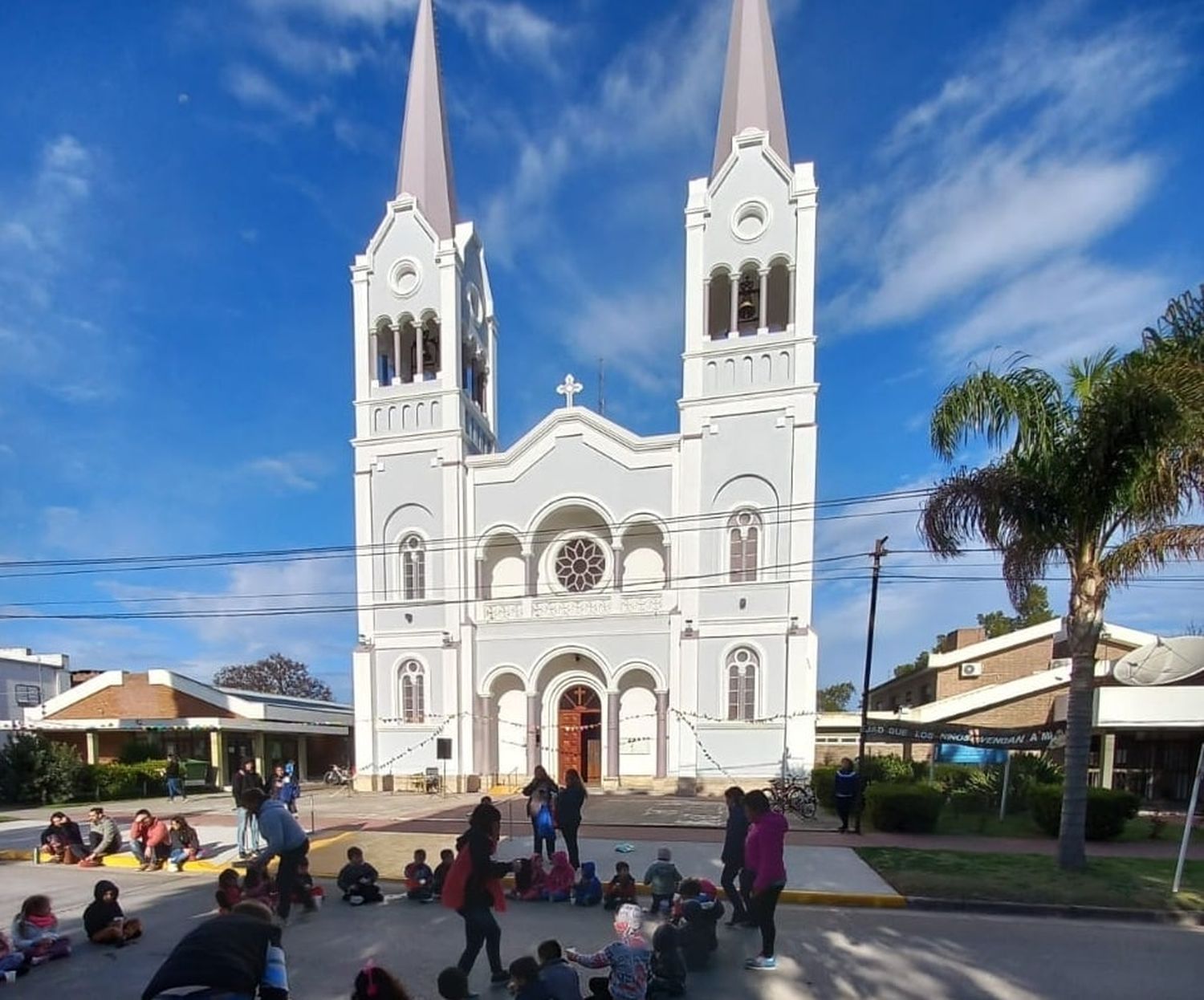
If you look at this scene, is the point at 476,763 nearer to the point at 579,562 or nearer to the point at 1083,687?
the point at 579,562

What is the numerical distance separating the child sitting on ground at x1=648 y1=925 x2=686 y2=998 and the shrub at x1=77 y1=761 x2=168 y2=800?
23.6m

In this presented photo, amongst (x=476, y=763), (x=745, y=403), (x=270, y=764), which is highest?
(x=745, y=403)

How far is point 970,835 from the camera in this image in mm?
12820

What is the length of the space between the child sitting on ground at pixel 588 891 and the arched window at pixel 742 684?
12958mm

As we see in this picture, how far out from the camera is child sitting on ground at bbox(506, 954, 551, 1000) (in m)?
4.59

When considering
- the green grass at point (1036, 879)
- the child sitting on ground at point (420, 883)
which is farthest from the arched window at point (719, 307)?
the child sitting on ground at point (420, 883)

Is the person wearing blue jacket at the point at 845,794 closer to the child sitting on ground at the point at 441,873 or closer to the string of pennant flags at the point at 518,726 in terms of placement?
the string of pennant flags at the point at 518,726

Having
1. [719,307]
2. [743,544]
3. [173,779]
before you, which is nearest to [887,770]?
[743,544]

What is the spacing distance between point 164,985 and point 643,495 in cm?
1978

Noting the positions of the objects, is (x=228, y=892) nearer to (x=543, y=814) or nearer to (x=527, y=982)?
(x=527, y=982)

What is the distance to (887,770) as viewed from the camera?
61.5ft

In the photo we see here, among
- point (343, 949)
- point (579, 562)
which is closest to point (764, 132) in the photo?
point (579, 562)

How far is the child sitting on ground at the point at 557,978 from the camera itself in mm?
4605

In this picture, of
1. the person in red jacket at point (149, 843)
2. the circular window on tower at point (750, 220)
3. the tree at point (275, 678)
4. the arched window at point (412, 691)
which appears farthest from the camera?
the tree at point (275, 678)
